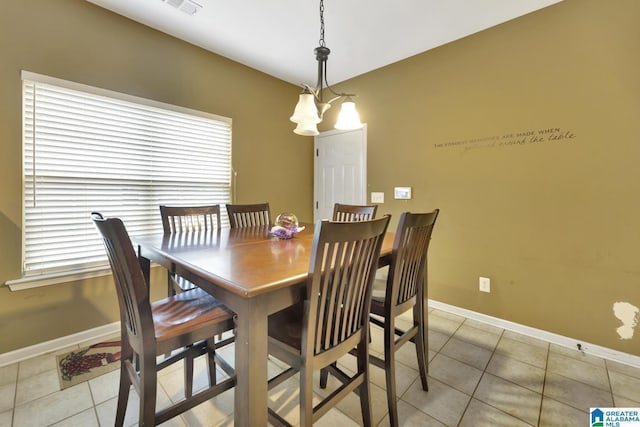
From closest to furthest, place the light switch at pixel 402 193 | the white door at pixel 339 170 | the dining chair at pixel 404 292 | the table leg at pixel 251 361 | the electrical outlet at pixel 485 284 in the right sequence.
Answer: the table leg at pixel 251 361 → the dining chair at pixel 404 292 → the electrical outlet at pixel 485 284 → the light switch at pixel 402 193 → the white door at pixel 339 170

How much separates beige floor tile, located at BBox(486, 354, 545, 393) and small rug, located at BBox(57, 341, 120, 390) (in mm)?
2550

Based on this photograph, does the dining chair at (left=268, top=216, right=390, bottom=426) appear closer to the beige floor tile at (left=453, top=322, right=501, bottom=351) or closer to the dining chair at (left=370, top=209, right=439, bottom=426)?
the dining chair at (left=370, top=209, right=439, bottom=426)

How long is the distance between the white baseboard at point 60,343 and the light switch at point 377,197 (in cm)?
277

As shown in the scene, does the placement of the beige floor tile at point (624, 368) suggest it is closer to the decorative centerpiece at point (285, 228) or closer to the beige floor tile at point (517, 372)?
the beige floor tile at point (517, 372)

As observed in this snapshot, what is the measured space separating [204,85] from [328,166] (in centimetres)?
174

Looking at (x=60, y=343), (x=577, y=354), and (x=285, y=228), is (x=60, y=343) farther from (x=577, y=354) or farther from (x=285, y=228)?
(x=577, y=354)

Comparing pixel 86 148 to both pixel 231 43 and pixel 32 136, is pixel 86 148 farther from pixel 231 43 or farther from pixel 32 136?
pixel 231 43

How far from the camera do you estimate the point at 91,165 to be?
2199 mm

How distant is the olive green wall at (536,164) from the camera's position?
6.36 feet

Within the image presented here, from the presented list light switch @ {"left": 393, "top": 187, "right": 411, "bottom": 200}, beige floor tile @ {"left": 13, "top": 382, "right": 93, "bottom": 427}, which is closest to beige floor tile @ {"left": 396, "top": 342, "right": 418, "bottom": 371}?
light switch @ {"left": 393, "top": 187, "right": 411, "bottom": 200}

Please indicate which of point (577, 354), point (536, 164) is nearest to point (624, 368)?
point (577, 354)

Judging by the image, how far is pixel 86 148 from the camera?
2176 millimetres

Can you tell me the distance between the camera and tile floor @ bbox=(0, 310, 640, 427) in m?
1.45

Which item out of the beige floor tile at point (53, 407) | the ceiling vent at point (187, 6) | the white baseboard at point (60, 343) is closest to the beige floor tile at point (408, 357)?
the beige floor tile at point (53, 407)
